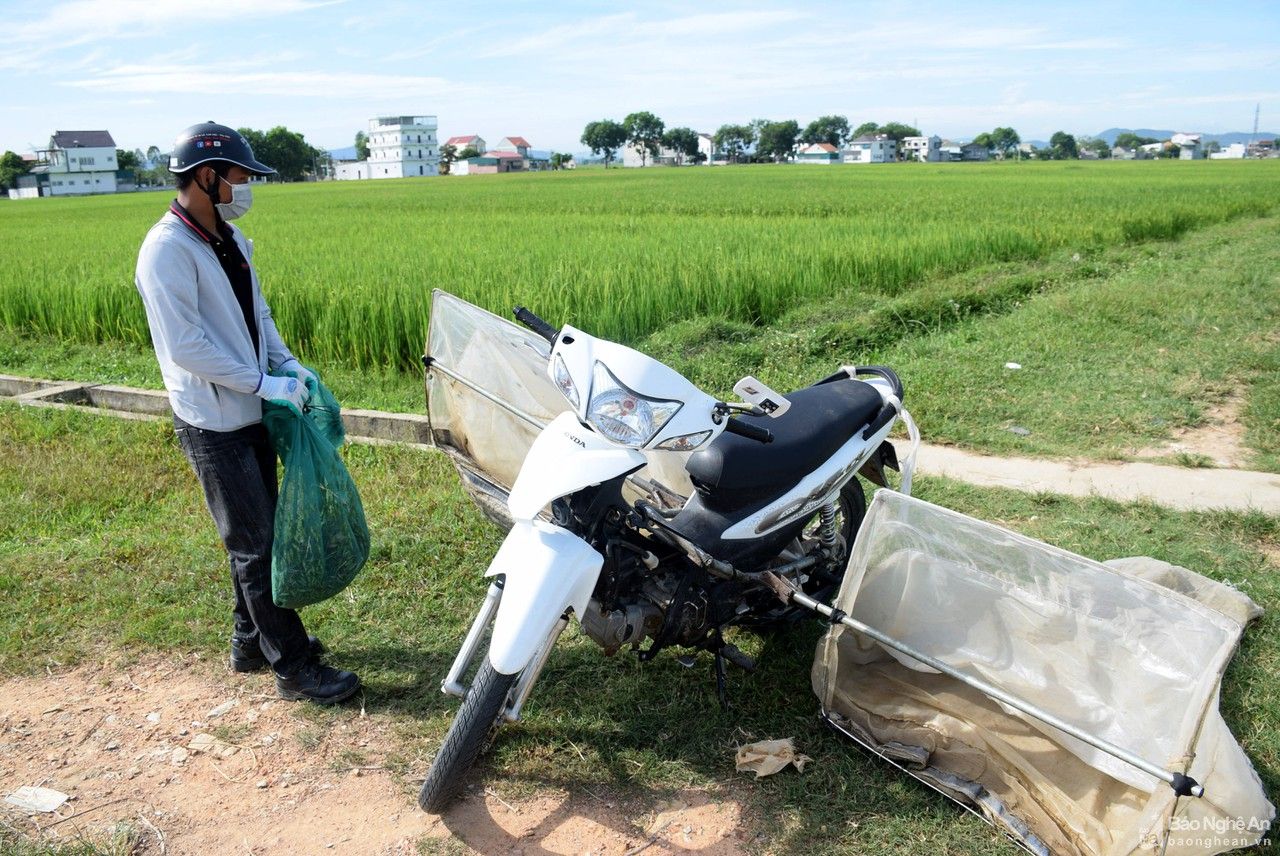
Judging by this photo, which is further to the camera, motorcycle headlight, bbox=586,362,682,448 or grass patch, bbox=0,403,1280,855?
grass patch, bbox=0,403,1280,855

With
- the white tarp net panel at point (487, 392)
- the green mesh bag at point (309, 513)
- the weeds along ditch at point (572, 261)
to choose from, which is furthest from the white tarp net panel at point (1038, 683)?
the weeds along ditch at point (572, 261)

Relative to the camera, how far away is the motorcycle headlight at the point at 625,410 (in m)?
2.32

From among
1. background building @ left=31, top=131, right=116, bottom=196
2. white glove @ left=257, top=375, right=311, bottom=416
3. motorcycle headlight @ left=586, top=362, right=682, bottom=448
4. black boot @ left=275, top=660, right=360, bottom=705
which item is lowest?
black boot @ left=275, top=660, right=360, bottom=705

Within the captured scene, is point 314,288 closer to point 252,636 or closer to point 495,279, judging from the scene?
point 495,279

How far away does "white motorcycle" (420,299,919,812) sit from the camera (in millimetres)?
2379

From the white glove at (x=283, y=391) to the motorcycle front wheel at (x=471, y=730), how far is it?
1097mm

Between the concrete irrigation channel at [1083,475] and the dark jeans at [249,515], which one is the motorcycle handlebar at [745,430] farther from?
the concrete irrigation channel at [1083,475]

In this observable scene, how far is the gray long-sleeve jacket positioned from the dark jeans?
0.08 meters

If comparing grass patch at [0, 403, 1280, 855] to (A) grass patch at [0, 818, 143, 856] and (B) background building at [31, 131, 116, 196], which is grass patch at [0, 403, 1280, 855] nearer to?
(A) grass patch at [0, 818, 143, 856]

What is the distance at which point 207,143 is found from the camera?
9.57 feet

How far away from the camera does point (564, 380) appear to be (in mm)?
2418

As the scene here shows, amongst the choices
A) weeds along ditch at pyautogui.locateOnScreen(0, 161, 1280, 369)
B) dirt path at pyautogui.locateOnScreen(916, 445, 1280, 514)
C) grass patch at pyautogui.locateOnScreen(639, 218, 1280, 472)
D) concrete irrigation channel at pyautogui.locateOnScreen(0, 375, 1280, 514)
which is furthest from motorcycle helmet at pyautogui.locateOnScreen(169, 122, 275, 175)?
weeds along ditch at pyautogui.locateOnScreen(0, 161, 1280, 369)

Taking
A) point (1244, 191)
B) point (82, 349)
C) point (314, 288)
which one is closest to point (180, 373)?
point (314, 288)

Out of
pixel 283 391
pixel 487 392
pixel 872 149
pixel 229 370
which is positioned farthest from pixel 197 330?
pixel 872 149
